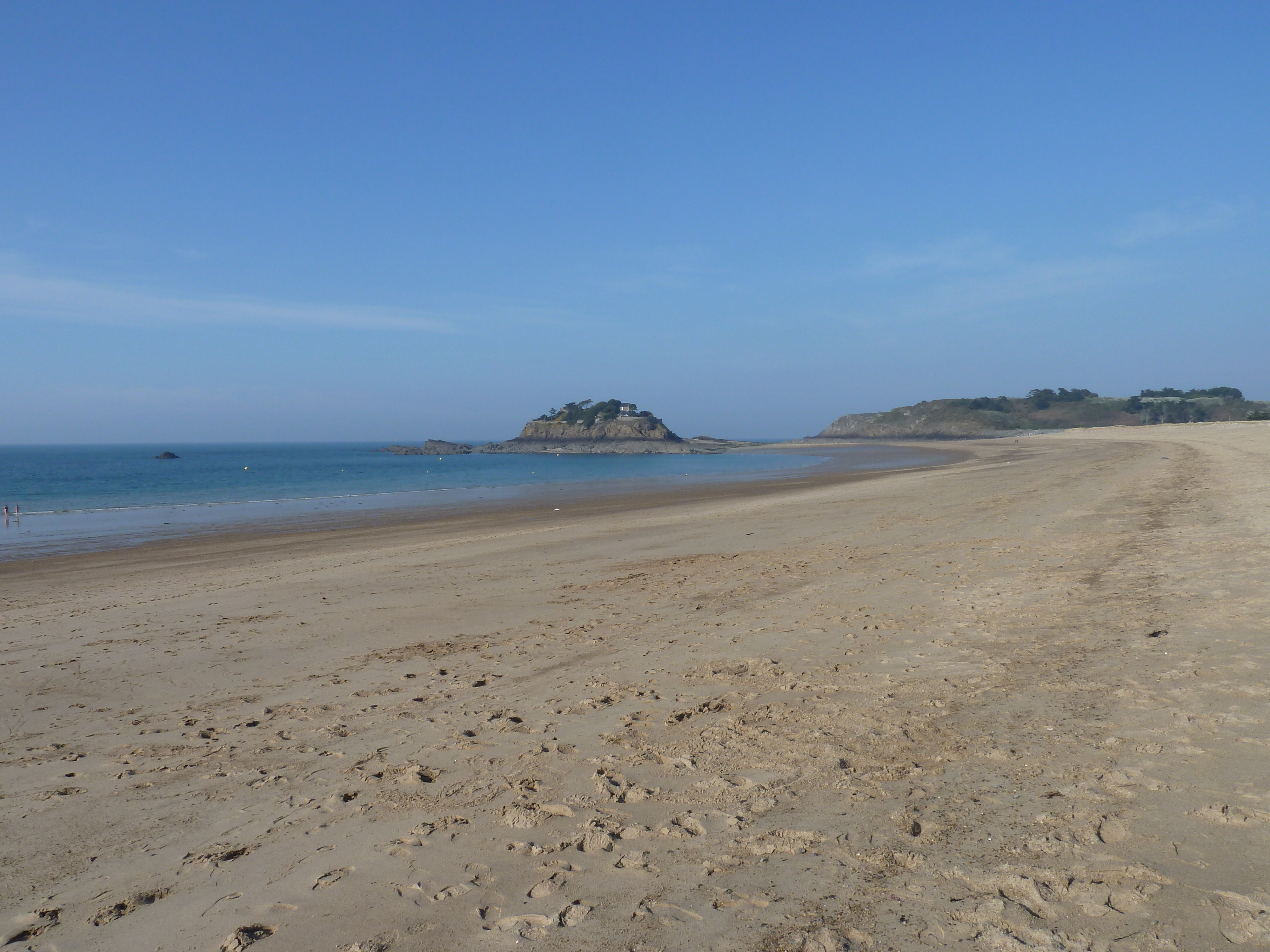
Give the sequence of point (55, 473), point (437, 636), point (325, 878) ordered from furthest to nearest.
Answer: point (55, 473)
point (437, 636)
point (325, 878)

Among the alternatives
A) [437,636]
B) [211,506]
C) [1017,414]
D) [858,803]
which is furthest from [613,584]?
[1017,414]

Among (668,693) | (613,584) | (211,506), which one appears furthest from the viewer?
(211,506)

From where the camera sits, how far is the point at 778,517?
55.8 feet

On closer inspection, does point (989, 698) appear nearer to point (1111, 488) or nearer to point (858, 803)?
point (858, 803)

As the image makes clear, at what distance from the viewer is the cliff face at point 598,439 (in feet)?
393

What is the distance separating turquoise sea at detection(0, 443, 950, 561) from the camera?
21.8 meters

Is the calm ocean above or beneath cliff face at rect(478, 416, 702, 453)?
beneath

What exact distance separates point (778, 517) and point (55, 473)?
71.2m

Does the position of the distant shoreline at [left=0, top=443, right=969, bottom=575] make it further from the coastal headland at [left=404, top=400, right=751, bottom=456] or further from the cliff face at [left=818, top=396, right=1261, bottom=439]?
the cliff face at [left=818, top=396, right=1261, bottom=439]

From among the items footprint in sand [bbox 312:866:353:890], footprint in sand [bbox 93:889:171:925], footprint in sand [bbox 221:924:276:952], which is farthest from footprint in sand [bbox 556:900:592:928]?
footprint in sand [bbox 93:889:171:925]

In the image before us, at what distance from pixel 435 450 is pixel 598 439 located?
29.6 m

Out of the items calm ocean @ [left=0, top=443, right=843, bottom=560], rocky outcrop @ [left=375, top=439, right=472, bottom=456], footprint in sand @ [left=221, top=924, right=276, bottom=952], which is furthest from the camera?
rocky outcrop @ [left=375, top=439, right=472, bottom=456]

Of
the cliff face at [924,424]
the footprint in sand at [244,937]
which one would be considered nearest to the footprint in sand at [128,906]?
the footprint in sand at [244,937]

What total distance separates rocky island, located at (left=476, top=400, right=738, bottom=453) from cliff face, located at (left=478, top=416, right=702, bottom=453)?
0.29 feet
